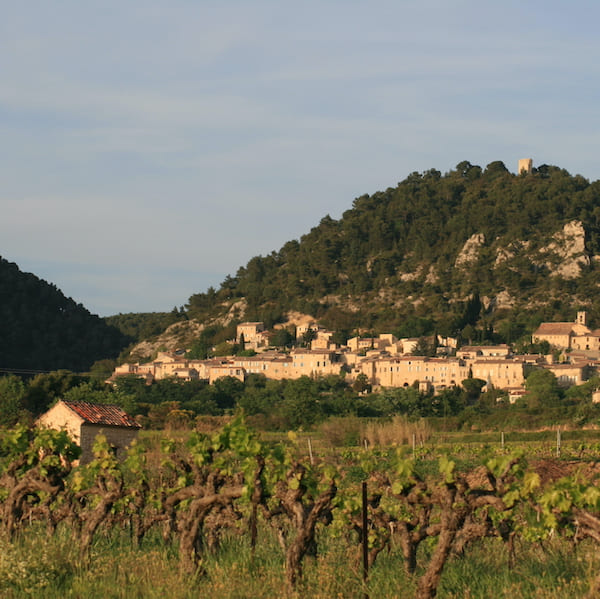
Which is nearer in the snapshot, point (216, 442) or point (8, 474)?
point (216, 442)

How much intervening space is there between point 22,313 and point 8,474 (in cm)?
8527

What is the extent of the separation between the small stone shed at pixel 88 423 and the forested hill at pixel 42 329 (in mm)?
58651

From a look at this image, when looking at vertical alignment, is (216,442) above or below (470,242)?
below

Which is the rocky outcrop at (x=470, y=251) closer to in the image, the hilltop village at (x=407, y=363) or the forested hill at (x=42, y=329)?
the hilltop village at (x=407, y=363)

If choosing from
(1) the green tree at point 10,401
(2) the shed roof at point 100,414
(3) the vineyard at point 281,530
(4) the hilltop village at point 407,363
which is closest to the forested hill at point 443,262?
(4) the hilltop village at point 407,363

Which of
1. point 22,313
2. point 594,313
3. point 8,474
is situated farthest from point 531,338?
point 8,474

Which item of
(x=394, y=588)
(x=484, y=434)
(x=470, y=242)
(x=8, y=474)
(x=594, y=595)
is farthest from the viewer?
(x=470, y=242)

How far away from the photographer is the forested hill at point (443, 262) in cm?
10825

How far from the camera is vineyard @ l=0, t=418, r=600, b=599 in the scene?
33.7ft

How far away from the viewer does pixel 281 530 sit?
12.6 meters

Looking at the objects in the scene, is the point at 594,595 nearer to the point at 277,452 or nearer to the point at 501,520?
the point at 501,520

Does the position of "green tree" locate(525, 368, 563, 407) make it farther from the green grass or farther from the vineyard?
the green grass

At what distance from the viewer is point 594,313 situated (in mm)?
102625

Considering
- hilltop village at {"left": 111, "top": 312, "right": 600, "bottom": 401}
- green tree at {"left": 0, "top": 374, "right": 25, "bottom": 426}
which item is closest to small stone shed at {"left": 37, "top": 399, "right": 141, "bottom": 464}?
green tree at {"left": 0, "top": 374, "right": 25, "bottom": 426}
